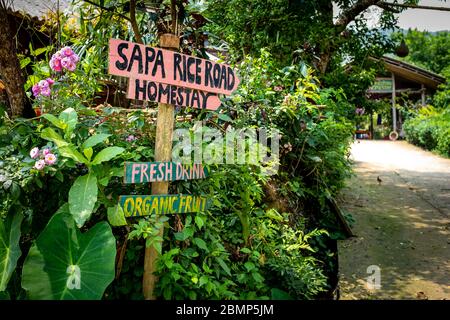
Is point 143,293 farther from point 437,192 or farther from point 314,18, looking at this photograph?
point 437,192

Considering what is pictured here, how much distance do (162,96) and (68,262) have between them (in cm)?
97

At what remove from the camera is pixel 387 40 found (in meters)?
6.24

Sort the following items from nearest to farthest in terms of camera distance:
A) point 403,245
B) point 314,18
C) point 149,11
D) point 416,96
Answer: point 149,11 < point 403,245 < point 314,18 < point 416,96

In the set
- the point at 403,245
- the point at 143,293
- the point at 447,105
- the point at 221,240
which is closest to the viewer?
the point at 143,293

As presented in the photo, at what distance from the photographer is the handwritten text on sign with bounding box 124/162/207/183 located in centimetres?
201

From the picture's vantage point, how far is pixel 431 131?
13.2m

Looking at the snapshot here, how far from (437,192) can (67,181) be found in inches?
236

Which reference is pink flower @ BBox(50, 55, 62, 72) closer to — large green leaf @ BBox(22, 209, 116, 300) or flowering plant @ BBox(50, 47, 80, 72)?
flowering plant @ BBox(50, 47, 80, 72)

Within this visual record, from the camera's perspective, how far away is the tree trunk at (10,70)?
8.65 feet

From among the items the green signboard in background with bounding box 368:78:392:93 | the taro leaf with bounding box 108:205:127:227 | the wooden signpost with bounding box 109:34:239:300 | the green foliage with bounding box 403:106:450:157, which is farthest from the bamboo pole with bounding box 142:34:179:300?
the green signboard in background with bounding box 368:78:392:93

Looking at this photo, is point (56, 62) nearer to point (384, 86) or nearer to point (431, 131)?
point (431, 131)

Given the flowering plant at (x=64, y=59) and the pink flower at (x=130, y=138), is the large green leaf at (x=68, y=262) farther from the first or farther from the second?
the flowering plant at (x=64, y=59)

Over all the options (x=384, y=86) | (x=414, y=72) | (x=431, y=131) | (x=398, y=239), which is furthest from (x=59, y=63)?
(x=384, y=86)
